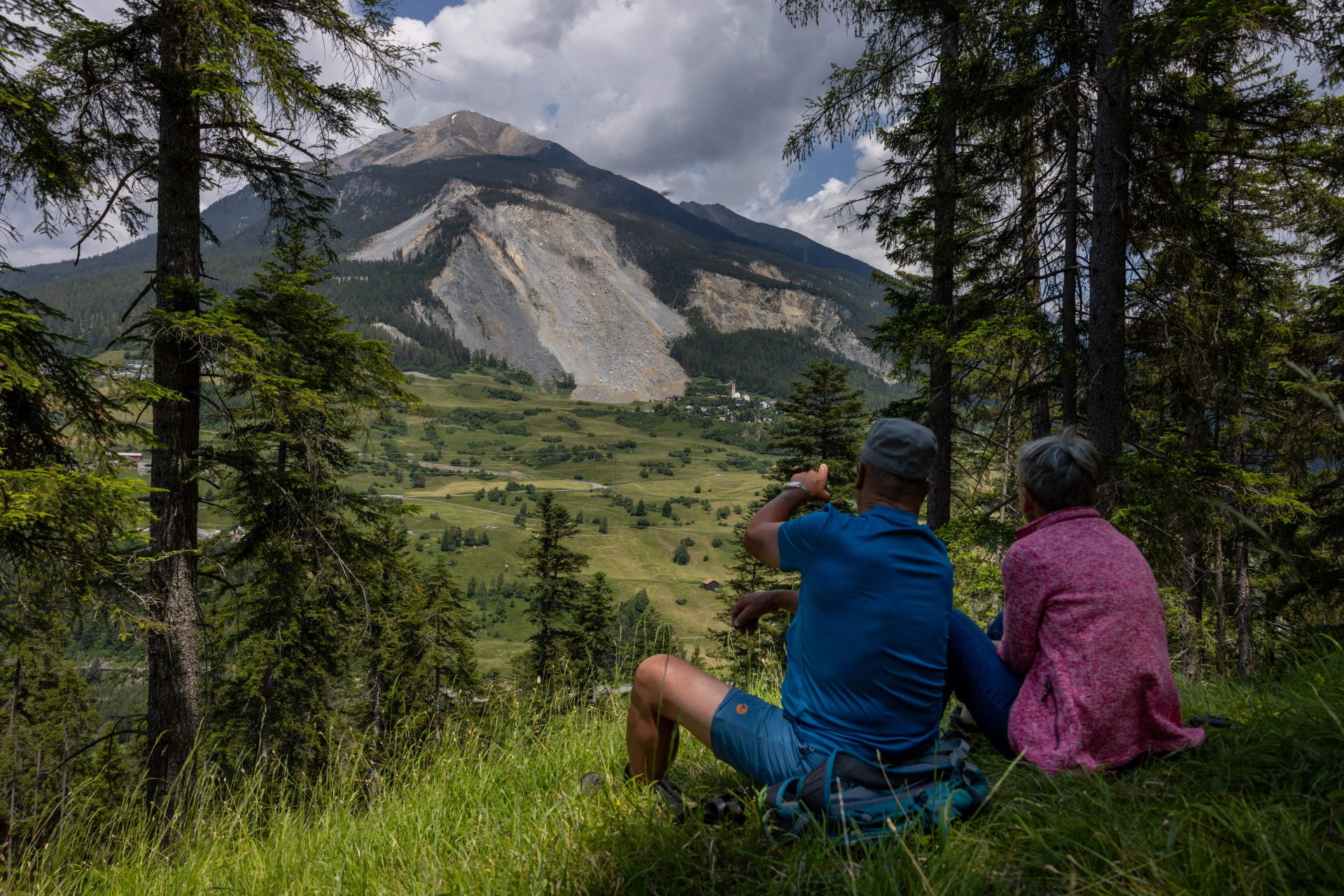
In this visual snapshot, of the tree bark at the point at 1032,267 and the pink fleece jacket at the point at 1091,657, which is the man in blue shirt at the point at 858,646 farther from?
the tree bark at the point at 1032,267

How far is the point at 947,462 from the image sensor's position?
360 inches

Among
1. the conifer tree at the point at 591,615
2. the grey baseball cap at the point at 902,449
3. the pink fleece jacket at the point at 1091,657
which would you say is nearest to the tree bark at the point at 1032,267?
the pink fleece jacket at the point at 1091,657

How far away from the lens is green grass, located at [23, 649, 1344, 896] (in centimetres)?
126

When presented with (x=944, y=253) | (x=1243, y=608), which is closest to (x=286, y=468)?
(x=944, y=253)

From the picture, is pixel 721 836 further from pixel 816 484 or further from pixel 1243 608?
pixel 1243 608

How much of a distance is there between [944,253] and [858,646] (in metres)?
7.70

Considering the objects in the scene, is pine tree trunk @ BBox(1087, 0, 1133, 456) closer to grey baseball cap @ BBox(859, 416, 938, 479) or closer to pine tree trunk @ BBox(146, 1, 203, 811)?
grey baseball cap @ BBox(859, 416, 938, 479)

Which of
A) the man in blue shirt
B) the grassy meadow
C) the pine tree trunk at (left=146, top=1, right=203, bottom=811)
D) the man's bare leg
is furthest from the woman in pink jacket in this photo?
the grassy meadow

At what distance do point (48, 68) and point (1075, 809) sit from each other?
902 cm

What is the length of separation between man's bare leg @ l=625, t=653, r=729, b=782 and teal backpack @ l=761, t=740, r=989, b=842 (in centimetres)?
35

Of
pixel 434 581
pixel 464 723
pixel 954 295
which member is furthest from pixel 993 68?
pixel 434 581

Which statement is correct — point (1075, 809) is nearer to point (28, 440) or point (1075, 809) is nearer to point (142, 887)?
point (142, 887)

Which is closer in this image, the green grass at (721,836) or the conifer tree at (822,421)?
the green grass at (721,836)

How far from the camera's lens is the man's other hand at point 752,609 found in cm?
253
